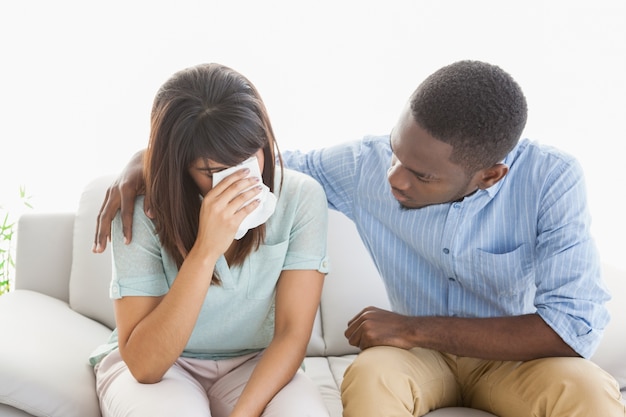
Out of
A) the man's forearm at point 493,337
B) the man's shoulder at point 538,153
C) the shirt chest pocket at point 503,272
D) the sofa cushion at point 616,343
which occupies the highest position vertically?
the man's shoulder at point 538,153

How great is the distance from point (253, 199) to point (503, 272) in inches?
24.4

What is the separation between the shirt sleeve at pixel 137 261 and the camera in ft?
4.93

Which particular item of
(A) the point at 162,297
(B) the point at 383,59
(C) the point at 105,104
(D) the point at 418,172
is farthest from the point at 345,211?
(C) the point at 105,104

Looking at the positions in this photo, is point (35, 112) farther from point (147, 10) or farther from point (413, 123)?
point (413, 123)

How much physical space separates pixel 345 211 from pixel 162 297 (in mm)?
551

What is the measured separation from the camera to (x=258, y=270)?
63.1 inches

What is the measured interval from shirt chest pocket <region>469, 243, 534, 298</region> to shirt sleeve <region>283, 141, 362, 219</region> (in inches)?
14.4

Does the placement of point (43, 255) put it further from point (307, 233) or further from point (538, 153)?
point (538, 153)

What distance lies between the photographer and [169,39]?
276cm

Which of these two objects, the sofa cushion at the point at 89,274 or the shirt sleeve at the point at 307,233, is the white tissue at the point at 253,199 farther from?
the sofa cushion at the point at 89,274

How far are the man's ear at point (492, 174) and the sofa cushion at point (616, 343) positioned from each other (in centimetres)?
77

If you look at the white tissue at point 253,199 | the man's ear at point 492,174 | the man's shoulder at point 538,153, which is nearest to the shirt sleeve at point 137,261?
the white tissue at point 253,199

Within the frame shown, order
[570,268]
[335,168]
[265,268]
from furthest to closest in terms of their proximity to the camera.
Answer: [335,168]
[265,268]
[570,268]

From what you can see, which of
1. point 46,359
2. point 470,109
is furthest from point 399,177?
point 46,359
